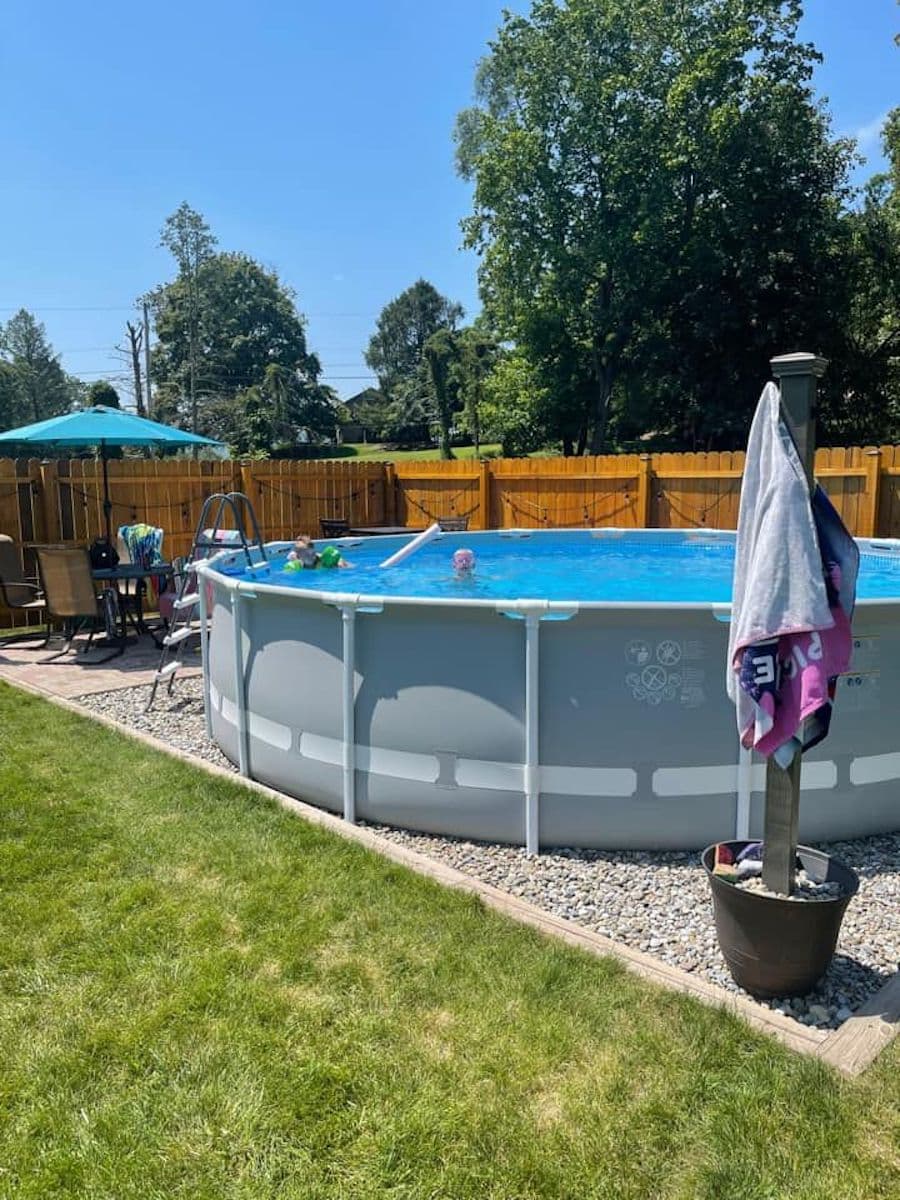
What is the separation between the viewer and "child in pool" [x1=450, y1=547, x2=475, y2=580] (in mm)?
8866

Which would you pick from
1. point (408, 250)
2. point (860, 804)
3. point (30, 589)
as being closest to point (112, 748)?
point (860, 804)

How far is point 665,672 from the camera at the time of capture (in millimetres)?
3518

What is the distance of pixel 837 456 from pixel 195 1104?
10868 millimetres

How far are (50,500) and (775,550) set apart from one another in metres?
9.19

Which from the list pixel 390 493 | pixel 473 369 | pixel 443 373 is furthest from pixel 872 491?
pixel 443 373

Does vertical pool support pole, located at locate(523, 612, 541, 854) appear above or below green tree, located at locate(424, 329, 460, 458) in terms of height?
below

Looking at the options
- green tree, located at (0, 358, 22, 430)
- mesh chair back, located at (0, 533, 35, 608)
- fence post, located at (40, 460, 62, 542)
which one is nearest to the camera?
mesh chair back, located at (0, 533, 35, 608)

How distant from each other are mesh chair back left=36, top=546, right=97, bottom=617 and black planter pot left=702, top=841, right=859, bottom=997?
6738mm

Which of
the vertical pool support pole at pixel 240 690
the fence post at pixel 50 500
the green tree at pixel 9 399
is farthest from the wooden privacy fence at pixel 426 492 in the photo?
the green tree at pixel 9 399

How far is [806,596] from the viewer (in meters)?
2.35

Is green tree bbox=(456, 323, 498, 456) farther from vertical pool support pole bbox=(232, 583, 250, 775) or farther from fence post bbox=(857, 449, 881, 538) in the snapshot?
vertical pool support pole bbox=(232, 583, 250, 775)

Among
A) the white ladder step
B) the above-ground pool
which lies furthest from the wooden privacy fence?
the above-ground pool

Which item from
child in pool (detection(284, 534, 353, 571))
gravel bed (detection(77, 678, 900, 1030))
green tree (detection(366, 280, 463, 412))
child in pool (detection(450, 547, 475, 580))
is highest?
green tree (detection(366, 280, 463, 412))

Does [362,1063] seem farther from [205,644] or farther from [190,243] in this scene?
[190,243]
